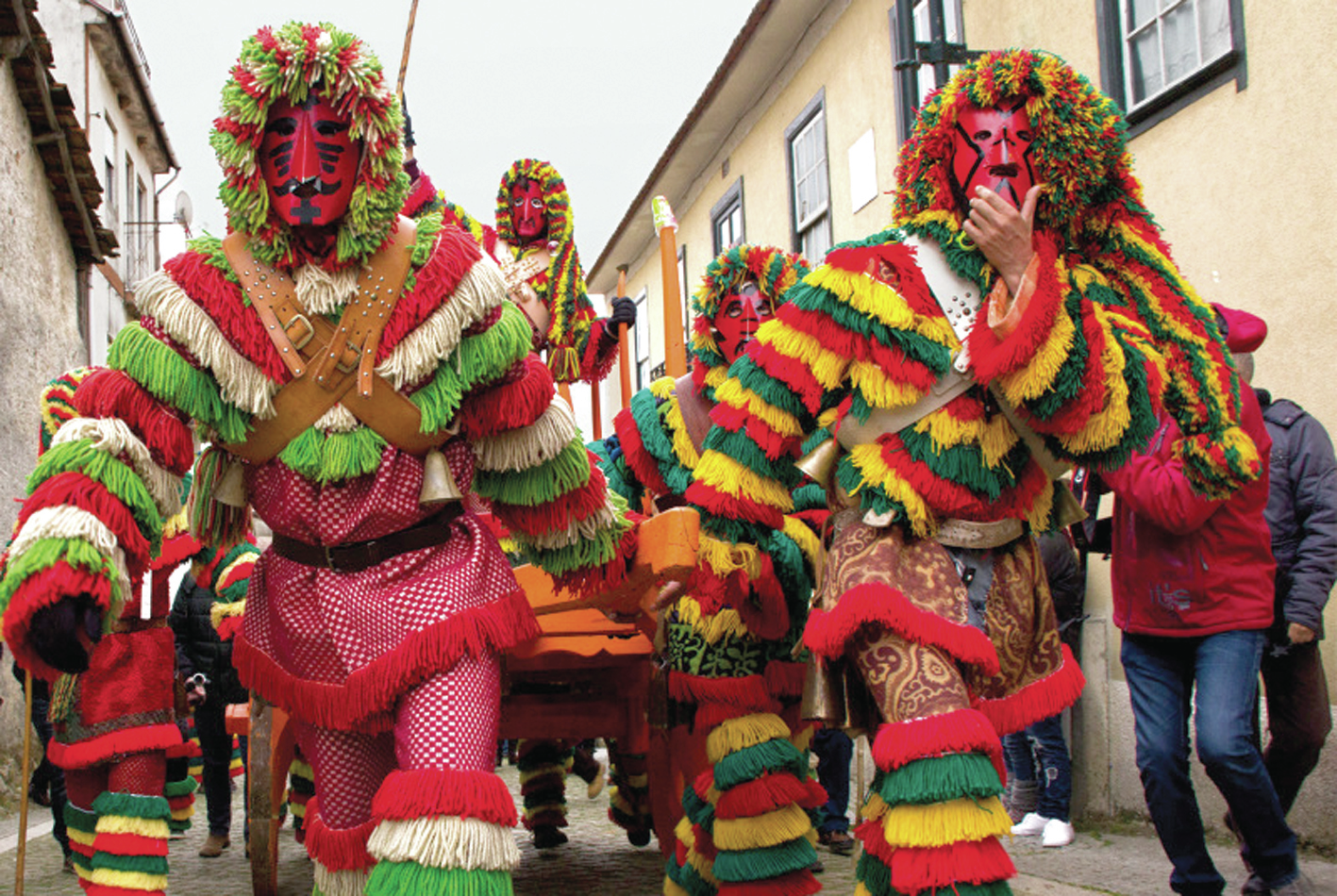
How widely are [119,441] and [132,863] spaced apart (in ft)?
8.65

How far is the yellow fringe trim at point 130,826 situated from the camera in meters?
5.06

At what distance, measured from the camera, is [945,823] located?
305 cm

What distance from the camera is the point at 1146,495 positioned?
4340 mm

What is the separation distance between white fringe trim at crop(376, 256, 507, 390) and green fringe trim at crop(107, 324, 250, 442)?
1.14 ft

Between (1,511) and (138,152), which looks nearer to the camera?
(1,511)

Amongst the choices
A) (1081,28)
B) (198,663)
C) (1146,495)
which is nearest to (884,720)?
(1146,495)

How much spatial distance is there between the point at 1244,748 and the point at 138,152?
2344 cm

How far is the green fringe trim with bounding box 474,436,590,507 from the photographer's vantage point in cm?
336

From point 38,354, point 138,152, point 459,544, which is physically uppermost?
point 138,152

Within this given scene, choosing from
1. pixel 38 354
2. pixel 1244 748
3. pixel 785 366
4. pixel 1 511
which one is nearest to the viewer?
pixel 785 366

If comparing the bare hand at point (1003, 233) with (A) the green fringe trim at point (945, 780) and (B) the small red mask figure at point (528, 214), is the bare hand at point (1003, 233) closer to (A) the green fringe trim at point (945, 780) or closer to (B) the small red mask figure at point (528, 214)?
(A) the green fringe trim at point (945, 780)

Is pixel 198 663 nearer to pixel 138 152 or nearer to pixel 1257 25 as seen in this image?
pixel 1257 25

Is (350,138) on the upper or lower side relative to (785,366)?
upper

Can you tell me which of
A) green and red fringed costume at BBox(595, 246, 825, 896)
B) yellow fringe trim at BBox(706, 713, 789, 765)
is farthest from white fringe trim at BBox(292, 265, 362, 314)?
yellow fringe trim at BBox(706, 713, 789, 765)
